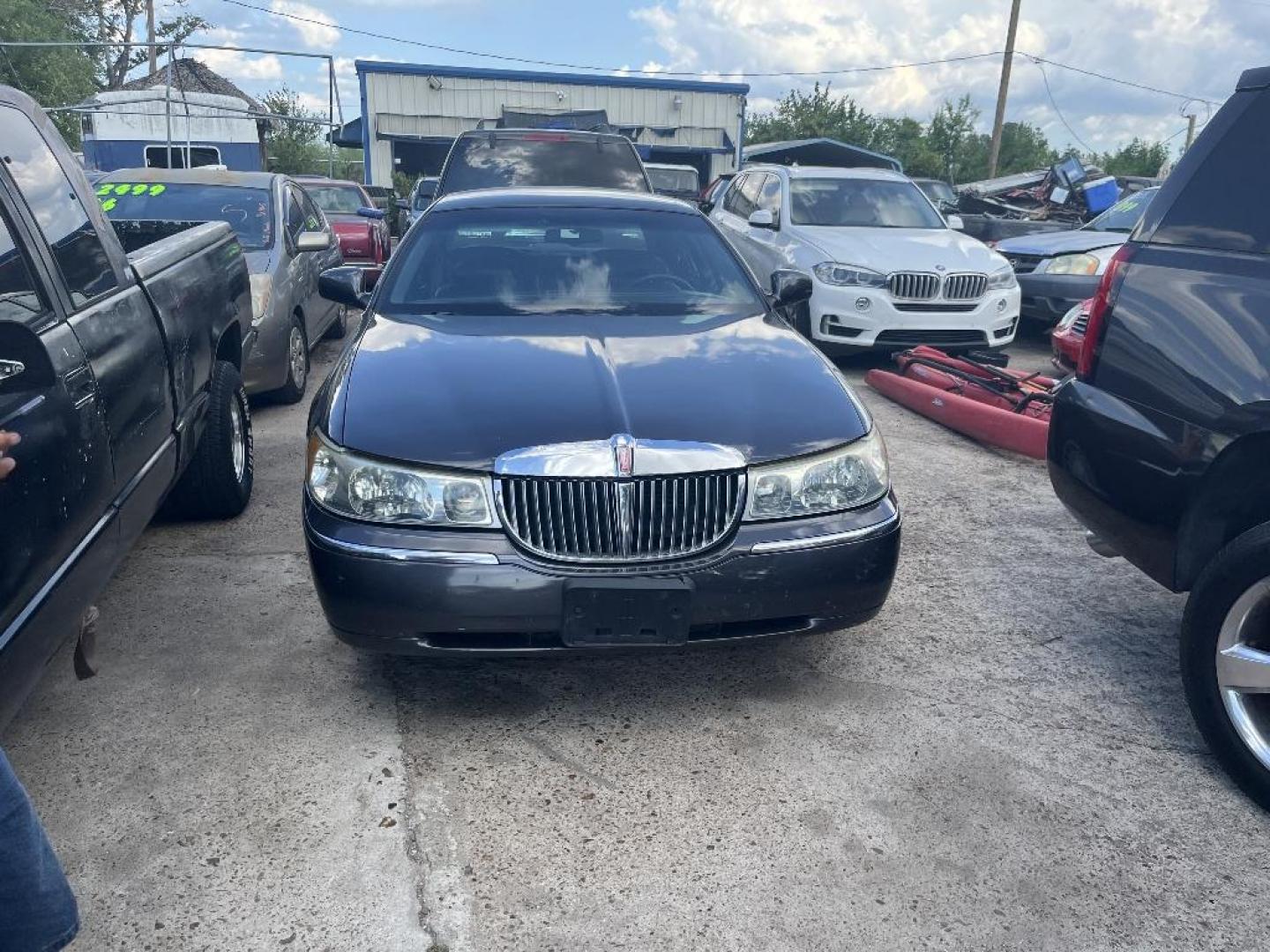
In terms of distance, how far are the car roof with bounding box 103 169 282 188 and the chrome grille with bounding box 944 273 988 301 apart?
5.27 metres

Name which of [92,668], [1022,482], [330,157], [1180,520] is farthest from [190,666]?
[330,157]

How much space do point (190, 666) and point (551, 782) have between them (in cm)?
143

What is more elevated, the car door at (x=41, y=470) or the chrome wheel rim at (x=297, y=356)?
the car door at (x=41, y=470)

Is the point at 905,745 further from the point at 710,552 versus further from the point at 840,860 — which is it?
the point at 710,552

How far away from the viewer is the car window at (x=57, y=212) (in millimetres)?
3102

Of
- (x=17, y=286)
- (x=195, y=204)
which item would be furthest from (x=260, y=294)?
(x=17, y=286)

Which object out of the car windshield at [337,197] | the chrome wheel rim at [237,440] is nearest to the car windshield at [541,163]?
the chrome wheel rim at [237,440]

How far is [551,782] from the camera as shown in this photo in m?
2.93

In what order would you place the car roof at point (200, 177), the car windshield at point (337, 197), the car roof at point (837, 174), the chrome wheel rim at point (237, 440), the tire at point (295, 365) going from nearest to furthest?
the chrome wheel rim at point (237, 440)
the tire at point (295, 365)
the car roof at point (200, 177)
the car roof at point (837, 174)
the car windshield at point (337, 197)

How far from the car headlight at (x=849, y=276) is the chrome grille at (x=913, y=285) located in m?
0.08

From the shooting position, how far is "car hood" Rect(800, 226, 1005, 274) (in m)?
8.44

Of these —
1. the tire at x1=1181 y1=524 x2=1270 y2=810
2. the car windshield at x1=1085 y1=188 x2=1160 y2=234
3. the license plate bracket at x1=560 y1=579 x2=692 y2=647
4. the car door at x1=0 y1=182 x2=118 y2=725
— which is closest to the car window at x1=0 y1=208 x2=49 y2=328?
the car door at x1=0 y1=182 x2=118 y2=725

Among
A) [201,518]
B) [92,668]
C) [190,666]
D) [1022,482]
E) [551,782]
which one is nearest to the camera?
[92,668]

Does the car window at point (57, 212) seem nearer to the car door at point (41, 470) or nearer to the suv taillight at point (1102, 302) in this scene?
the car door at point (41, 470)
